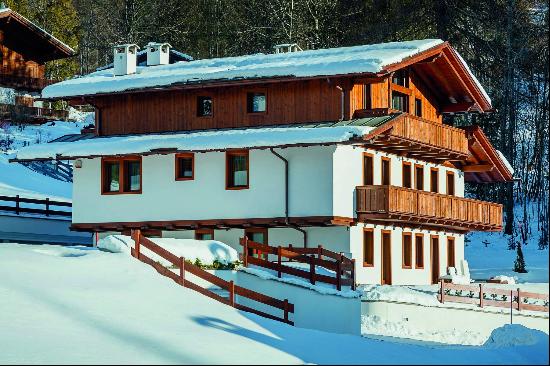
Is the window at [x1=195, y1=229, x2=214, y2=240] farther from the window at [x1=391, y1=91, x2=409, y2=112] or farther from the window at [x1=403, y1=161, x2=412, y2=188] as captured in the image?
the window at [x1=391, y1=91, x2=409, y2=112]

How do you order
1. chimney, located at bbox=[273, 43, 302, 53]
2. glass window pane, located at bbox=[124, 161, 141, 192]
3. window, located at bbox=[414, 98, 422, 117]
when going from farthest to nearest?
1. chimney, located at bbox=[273, 43, 302, 53]
2. window, located at bbox=[414, 98, 422, 117]
3. glass window pane, located at bbox=[124, 161, 141, 192]

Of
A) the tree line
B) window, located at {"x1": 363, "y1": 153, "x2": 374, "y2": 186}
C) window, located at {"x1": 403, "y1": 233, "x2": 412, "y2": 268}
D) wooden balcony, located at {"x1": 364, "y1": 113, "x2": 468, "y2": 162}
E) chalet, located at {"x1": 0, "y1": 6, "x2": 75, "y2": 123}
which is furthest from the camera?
chalet, located at {"x1": 0, "y1": 6, "x2": 75, "y2": 123}

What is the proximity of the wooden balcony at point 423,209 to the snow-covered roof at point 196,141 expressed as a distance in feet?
9.09

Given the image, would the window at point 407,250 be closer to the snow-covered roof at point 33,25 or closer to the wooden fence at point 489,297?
the wooden fence at point 489,297

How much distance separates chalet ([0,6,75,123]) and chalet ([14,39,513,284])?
95.7 feet

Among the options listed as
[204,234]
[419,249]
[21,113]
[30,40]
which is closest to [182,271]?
[204,234]

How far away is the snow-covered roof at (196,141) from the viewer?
120ft

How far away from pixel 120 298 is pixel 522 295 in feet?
48.8

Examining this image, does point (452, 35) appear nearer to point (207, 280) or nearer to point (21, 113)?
point (21, 113)

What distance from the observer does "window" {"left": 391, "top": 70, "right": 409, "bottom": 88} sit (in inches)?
1682

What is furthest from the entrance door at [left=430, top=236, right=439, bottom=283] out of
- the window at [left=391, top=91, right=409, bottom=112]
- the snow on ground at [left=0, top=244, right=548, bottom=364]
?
the snow on ground at [left=0, top=244, right=548, bottom=364]

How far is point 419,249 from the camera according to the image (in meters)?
43.6

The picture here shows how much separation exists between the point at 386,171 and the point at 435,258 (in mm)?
5322

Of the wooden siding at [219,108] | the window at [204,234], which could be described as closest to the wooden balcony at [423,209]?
the wooden siding at [219,108]
